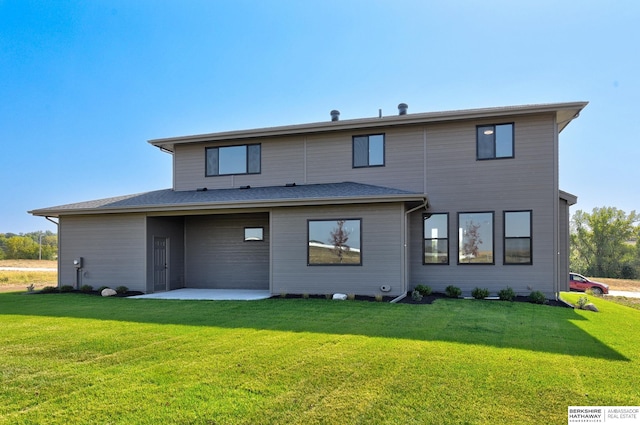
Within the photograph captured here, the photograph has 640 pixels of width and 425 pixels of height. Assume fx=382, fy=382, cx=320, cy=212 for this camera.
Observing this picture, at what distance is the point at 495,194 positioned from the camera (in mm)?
11219

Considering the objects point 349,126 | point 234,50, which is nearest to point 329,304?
point 349,126

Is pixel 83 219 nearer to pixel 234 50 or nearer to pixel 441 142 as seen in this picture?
pixel 234 50

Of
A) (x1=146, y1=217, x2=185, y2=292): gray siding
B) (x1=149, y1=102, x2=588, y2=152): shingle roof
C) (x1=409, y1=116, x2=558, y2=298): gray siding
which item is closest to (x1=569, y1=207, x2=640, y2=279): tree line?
(x1=149, y1=102, x2=588, y2=152): shingle roof

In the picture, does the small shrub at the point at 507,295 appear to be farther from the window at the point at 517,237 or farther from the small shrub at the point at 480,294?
the window at the point at 517,237

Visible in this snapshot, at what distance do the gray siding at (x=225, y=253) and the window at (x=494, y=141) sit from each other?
23.8 feet

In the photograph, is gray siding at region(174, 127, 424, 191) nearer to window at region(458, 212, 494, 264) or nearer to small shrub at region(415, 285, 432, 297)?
window at region(458, 212, 494, 264)

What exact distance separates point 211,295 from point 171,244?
2878mm

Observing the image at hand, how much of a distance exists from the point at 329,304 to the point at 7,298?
30.6ft

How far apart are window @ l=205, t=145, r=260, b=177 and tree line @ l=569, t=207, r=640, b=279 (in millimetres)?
33369

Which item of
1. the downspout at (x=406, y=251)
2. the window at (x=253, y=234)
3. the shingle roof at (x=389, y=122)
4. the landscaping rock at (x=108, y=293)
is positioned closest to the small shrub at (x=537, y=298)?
the downspout at (x=406, y=251)

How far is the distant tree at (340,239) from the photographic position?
10.9 m

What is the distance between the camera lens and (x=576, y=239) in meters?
35.8

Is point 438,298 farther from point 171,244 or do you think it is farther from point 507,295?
point 171,244

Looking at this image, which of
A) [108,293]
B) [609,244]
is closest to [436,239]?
[108,293]
